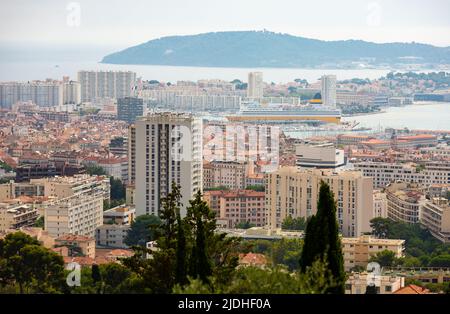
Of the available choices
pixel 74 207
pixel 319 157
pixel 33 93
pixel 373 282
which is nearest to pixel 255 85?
pixel 33 93

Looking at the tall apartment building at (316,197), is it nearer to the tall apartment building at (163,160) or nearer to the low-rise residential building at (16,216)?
the tall apartment building at (163,160)

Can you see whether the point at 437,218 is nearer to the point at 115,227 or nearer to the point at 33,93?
the point at 115,227

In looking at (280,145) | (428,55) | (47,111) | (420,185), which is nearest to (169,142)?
(420,185)

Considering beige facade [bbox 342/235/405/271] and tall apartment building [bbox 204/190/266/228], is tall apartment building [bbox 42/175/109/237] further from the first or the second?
beige facade [bbox 342/235/405/271]

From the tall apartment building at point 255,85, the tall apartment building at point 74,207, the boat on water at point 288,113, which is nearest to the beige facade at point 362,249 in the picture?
the tall apartment building at point 74,207

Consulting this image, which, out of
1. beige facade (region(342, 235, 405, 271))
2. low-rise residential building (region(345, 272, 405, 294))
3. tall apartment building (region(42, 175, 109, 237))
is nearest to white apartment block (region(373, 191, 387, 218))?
beige facade (region(342, 235, 405, 271))

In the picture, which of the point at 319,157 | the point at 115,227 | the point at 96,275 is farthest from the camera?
the point at 319,157
